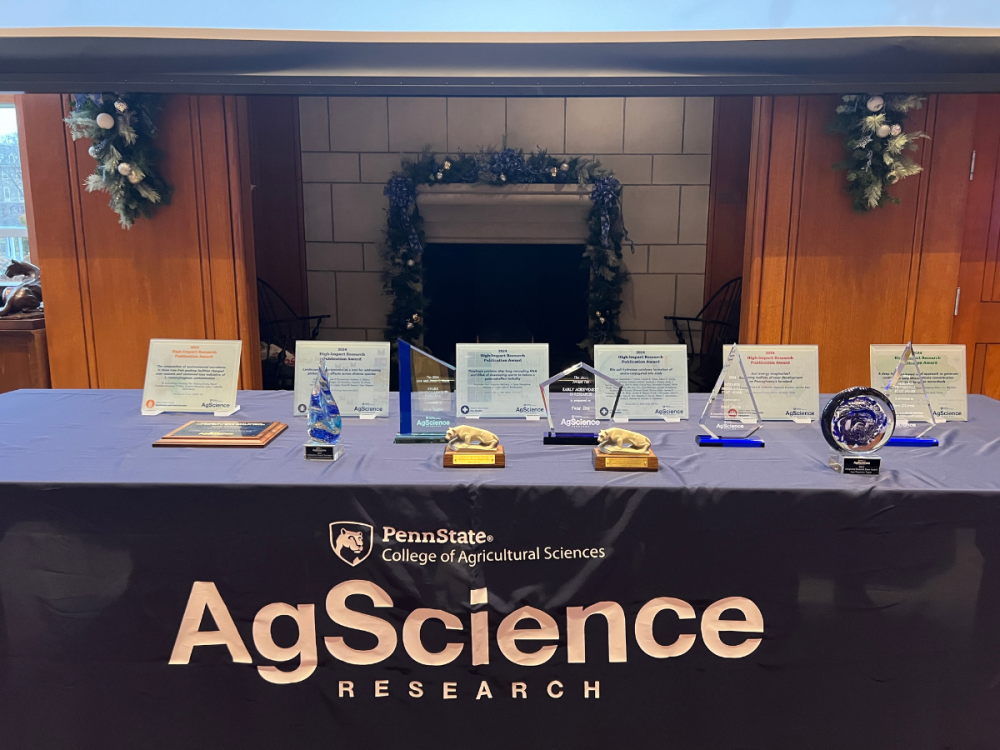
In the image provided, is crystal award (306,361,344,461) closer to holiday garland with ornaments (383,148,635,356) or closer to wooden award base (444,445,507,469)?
wooden award base (444,445,507,469)

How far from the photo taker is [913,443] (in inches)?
58.3

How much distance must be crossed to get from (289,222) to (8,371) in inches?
84.1

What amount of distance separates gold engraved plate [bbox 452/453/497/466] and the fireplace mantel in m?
3.38

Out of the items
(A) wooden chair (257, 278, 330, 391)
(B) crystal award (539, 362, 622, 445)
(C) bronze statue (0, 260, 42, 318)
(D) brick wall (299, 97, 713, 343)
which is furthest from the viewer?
(D) brick wall (299, 97, 713, 343)

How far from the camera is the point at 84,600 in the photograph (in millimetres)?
1252

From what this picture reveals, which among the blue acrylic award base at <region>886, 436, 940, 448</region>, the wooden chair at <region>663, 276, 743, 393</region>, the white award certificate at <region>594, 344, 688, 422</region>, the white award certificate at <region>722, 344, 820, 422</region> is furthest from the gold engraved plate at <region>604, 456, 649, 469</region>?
the wooden chair at <region>663, 276, 743, 393</region>

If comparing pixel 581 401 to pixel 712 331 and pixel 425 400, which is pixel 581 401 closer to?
pixel 425 400

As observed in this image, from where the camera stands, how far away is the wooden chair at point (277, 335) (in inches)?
154

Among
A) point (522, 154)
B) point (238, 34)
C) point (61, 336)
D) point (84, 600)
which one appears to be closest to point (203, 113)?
point (238, 34)

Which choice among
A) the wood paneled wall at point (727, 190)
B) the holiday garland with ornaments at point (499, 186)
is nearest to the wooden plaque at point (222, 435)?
the holiday garland with ornaments at point (499, 186)

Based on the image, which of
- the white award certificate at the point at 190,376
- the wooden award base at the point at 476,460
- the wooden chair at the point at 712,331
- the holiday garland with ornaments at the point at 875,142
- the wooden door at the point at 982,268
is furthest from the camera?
the wooden chair at the point at 712,331

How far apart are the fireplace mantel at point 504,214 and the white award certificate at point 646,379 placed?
3.03 meters

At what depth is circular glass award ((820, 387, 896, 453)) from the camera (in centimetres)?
132

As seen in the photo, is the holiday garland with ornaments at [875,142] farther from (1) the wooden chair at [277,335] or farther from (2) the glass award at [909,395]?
(1) the wooden chair at [277,335]
